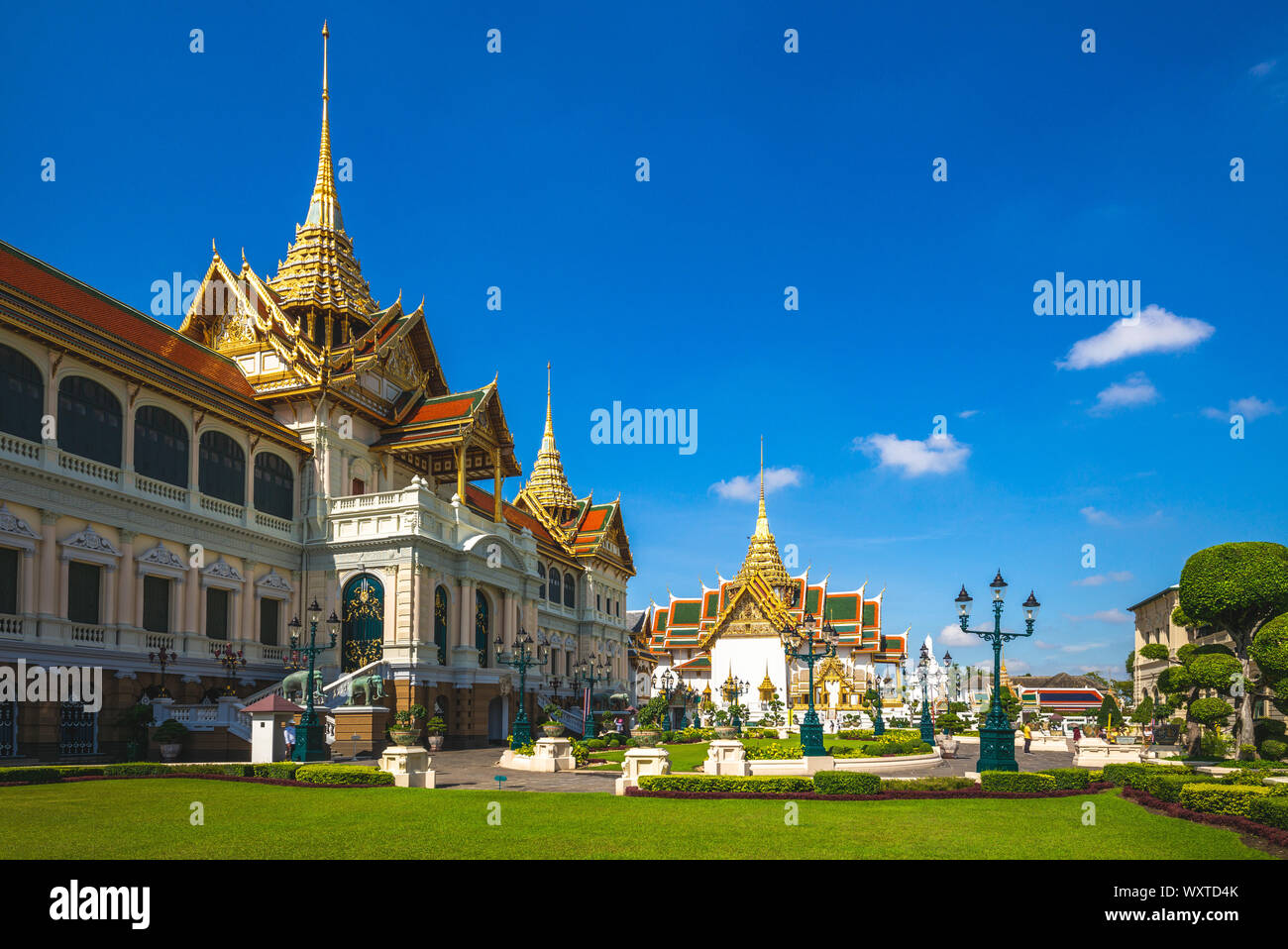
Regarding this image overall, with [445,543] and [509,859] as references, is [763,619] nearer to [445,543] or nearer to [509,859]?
[445,543]

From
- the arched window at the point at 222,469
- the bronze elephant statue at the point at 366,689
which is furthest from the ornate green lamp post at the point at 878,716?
the arched window at the point at 222,469

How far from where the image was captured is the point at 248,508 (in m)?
34.3

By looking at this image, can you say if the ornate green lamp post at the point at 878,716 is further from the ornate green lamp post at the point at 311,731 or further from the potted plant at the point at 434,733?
the ornate green lamp post at the point at 311,731

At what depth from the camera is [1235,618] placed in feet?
101

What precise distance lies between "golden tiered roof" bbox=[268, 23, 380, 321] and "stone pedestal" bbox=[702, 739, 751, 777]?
27.4m

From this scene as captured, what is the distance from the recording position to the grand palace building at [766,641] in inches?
2879

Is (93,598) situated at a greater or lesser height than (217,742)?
greater

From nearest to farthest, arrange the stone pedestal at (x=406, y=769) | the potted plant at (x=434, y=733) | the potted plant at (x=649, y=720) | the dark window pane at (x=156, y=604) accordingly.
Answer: the stone pedestal at (x=406, y=769) → the dark window pane at (x=156, y=604) → the potted plant at (x=649, y=720) → the potted plant at (x=434, y=733)

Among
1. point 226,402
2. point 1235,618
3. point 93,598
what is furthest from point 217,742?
point 1235,618

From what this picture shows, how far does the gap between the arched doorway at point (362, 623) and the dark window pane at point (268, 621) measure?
2356 millimetres

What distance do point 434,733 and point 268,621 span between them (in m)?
7.62

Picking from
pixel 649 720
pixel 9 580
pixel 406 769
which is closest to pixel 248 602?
pixel 9 580

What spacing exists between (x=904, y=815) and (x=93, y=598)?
23.5 meters
